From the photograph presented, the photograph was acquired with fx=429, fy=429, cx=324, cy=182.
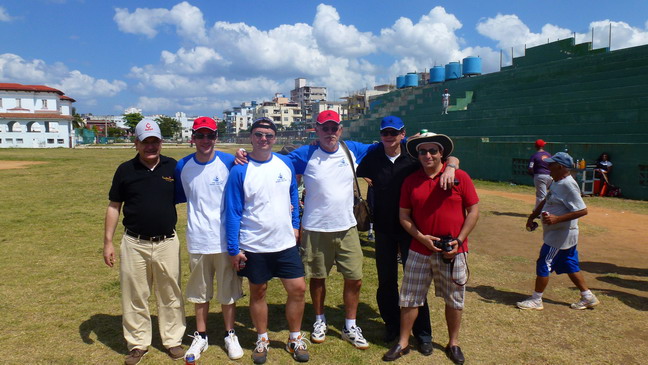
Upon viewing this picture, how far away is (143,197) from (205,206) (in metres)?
0.55

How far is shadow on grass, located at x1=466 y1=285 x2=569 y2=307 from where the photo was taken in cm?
511

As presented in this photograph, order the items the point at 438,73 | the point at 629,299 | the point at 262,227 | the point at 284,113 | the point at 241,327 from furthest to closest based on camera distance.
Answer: the point at 284,113
the point at 438,73
the point at 629,299
the point at 241,327
the point at 262,227

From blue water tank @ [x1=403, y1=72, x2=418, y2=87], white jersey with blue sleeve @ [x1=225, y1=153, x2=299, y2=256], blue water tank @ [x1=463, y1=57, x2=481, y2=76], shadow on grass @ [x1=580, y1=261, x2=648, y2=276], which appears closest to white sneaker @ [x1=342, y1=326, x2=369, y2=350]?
white jersey with blue sleeve @ [x1=225, y1=153, x2=299, y2=256]

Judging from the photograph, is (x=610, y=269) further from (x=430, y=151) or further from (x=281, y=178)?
(x=281, y=178)

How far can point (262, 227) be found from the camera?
3.59m

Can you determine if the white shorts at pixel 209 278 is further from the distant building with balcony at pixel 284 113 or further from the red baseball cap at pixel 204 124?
the distant building with balcony at pixel 284 113

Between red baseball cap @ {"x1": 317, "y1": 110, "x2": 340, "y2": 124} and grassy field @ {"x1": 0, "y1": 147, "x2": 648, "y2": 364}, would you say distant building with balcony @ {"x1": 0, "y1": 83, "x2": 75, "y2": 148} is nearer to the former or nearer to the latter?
grassy field @ {"x1": 0, "y1": 147, "x2": 648, "y2": 364}

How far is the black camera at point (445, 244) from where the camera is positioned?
3.47 metres

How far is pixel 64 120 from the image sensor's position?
6084 cm

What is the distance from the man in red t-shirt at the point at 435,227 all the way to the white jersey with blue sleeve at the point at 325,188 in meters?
0.54

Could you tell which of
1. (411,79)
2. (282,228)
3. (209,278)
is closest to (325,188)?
(282,228)

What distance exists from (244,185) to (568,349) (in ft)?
10.7

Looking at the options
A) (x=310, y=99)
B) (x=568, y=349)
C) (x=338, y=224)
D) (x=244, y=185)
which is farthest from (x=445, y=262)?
(x=310, y=99)

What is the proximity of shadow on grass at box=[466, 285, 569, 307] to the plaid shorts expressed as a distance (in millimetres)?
1794
